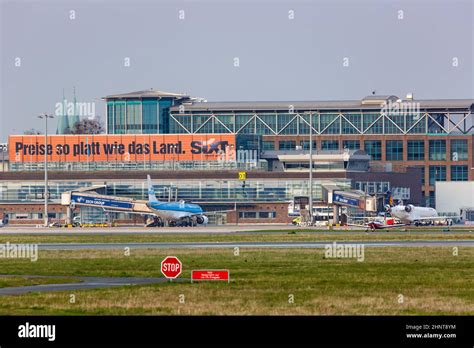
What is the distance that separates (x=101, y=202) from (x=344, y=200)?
35.3m

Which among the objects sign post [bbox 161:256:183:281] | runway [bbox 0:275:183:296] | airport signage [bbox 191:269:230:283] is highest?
sign post [bbox 161:256:183:281]

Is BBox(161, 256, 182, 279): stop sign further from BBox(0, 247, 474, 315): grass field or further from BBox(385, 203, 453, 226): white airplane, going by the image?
BBox(385, 203, 453, 226): white airplane

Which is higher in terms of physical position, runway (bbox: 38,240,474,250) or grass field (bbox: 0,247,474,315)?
grass field (bbox: 0,247,474,315)

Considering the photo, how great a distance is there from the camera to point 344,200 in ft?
571

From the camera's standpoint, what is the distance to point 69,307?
4959 centimetres

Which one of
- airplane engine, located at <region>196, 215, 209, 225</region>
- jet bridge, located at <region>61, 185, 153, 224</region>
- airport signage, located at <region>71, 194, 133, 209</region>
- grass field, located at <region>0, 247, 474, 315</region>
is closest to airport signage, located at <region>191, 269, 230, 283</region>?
grass field, located at <region>0, 247, 474, 315</region>

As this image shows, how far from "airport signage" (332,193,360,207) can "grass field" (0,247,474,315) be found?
282ft

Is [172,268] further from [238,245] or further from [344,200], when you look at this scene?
[344,200]

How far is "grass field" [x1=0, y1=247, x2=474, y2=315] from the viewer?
4906cm

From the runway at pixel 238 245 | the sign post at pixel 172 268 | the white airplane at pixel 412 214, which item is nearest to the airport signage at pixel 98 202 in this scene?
the white airplane at pixel 412 214

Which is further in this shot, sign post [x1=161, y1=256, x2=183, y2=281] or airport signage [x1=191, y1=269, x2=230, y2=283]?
airport signage [x1=191, y1=269, x2=230, y2=283]

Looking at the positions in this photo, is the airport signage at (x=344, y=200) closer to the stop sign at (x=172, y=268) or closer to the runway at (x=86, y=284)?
the runway at (x=86, y=284)
